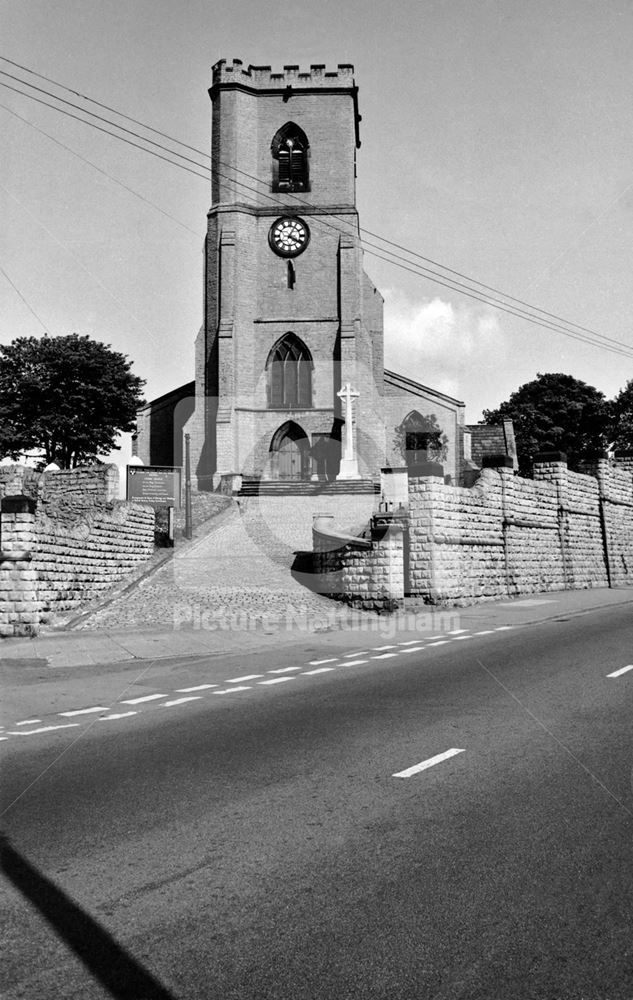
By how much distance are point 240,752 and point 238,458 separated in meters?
39.8

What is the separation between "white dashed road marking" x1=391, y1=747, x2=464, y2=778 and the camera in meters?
5.98

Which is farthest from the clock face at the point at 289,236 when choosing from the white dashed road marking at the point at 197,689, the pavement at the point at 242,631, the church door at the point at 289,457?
the white dashed road marking at the point at 197,689

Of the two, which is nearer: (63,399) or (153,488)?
(153,488)

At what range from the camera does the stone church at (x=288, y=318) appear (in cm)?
4791

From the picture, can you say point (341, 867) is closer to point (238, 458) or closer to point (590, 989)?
point (590, 989)

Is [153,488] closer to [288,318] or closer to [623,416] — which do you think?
[288,318]

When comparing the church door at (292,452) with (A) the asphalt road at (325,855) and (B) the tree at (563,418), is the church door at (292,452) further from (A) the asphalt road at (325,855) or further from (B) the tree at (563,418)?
(A) the asphalt road at (325,855)

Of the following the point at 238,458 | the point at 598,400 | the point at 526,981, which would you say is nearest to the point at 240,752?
the point at 526,981

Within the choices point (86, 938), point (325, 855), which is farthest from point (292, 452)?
point (86, 938)

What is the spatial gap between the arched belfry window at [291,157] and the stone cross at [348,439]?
1479 cm

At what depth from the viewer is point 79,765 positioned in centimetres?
648

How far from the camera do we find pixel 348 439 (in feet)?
146

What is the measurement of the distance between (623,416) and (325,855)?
7123cm

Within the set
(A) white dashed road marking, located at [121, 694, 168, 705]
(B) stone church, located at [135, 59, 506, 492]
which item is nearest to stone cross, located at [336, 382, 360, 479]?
(B) stone church, located at [135, 59, 506, 492]
